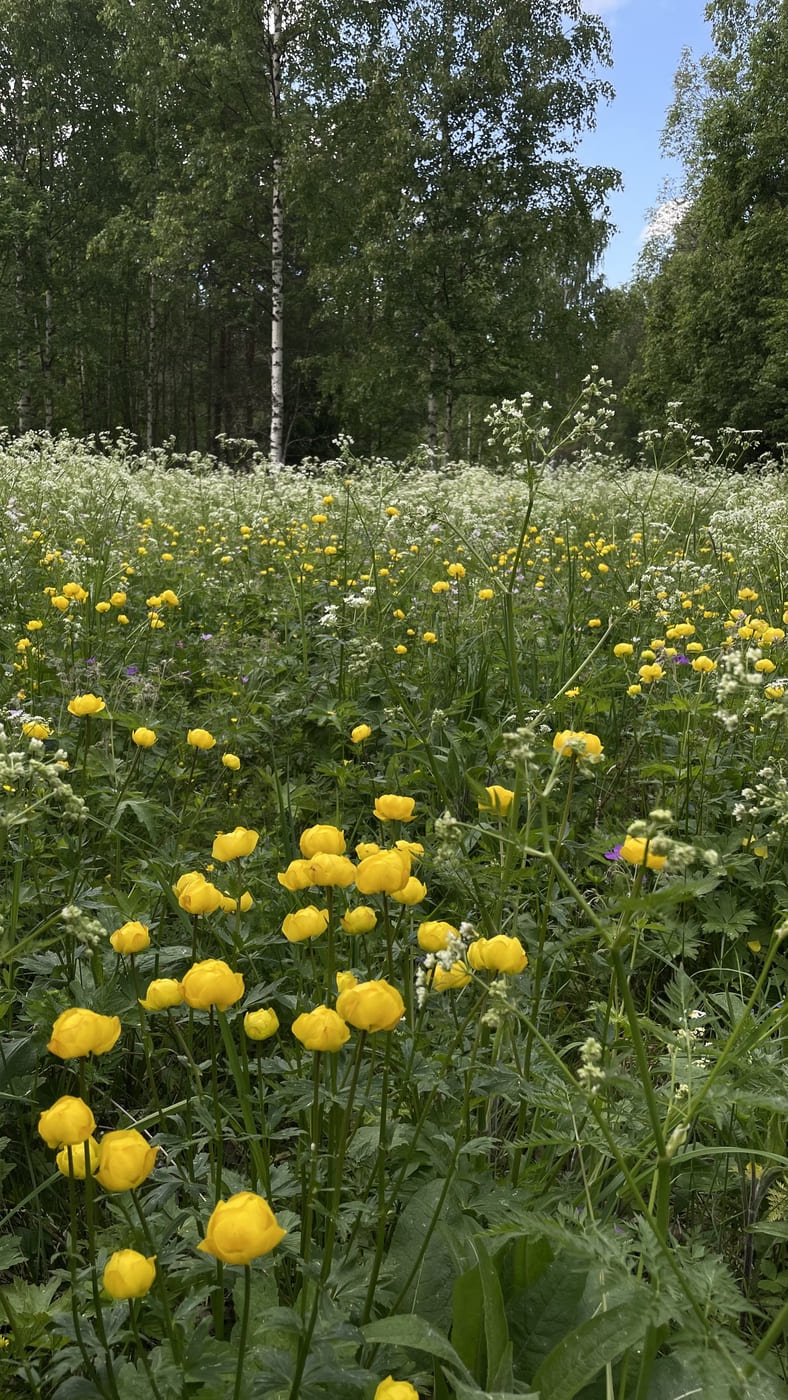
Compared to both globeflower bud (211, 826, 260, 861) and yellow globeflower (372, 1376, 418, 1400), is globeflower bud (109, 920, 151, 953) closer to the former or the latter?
globeflower bud (211, 826, 260, 861)

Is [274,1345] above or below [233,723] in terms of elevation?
below

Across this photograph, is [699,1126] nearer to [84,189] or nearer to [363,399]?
[363,399]

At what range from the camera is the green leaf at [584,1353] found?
0.77 m

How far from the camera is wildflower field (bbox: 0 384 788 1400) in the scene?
30.8 inches

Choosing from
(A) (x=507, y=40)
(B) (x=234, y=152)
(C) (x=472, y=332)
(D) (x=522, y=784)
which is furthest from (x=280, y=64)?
(D) (x=522, y=784)

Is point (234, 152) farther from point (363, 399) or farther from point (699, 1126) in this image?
point (699, 1126)

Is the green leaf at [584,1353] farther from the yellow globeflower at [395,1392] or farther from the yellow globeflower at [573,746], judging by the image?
the yellow globeflower at [573,746]

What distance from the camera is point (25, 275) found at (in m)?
19.2

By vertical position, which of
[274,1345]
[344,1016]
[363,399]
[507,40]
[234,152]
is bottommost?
[274,1345]

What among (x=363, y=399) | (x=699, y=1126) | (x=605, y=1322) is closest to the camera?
(x=605, y=1322)

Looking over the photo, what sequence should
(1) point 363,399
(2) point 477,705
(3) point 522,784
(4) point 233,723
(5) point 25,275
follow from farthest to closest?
(5) point 25,275 < (1) point 363,399 < (2) point 477,705 < (4) point 233,723 < (3) point 522,784

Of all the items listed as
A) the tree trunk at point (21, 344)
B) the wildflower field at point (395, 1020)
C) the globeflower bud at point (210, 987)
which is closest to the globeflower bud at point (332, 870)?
the wildflower field at point (395, 1020)

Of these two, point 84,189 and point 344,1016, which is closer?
point 344,1016

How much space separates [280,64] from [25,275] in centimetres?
858
